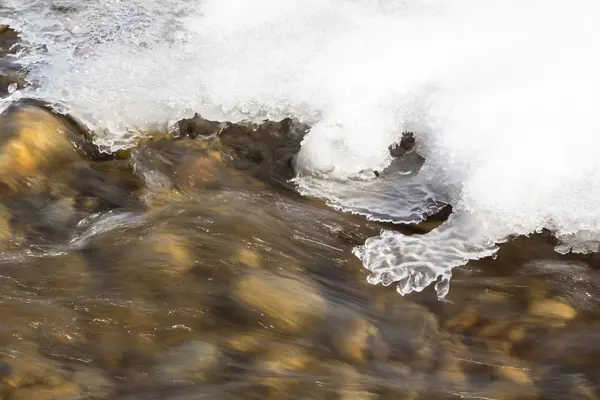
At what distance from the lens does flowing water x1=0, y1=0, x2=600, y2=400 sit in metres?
2.35

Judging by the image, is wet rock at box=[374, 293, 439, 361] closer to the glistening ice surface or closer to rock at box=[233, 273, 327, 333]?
the glistening ice surface

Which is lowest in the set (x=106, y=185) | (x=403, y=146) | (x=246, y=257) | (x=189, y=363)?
(x=189, y=363)

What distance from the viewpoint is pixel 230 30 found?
15.4 ft

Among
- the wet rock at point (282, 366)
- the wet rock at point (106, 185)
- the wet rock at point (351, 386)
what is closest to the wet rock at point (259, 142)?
the wet rock at point (106, 185)

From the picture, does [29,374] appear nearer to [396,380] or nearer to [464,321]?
[396,380]

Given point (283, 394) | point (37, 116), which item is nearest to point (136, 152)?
point (37, 116)

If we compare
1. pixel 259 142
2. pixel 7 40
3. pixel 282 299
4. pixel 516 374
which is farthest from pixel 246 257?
pixel 7 40

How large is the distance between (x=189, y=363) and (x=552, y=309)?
166 centimetres

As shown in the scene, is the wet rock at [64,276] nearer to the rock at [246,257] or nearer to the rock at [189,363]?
the rock at [189,363]

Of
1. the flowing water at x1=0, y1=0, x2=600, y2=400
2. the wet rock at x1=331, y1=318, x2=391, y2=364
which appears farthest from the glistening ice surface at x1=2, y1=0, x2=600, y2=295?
the wet rock at x1=331, y1=318, x2=391, y2=364

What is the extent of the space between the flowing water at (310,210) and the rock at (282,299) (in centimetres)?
1

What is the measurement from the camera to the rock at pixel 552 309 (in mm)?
2514

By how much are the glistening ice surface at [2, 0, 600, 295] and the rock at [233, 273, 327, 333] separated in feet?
1.20

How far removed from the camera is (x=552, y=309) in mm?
2533
